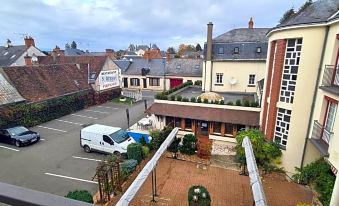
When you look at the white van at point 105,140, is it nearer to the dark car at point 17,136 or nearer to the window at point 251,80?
the dark car at point 17,136

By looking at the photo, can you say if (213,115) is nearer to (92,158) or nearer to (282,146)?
(282,146)

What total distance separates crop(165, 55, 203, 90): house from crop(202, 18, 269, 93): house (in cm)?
1024

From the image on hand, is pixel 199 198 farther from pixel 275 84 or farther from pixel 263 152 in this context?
pixel 275 84

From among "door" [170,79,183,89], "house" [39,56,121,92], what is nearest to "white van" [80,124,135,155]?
"house" [39,56,121,92]

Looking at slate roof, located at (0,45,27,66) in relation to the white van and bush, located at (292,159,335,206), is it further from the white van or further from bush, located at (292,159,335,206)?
bush, located at (292,159,335,206)

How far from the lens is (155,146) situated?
17.0 m

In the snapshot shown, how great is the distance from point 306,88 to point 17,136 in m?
21.2

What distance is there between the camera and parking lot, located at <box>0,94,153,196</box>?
13.5 meters

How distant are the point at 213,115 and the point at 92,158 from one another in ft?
33.3

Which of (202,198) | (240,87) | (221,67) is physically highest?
(221,67)

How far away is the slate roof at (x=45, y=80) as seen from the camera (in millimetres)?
23466

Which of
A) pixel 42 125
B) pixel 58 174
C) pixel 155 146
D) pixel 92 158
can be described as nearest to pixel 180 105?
pixel 155 146

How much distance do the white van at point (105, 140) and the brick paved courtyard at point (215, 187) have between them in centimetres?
343

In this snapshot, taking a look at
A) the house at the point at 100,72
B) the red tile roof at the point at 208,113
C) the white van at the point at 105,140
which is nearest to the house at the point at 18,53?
the house at the point at 100,72
